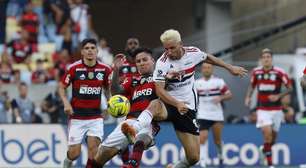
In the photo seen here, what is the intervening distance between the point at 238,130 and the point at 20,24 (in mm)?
7809

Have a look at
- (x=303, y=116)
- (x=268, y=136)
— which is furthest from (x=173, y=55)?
(x=303, y=116)

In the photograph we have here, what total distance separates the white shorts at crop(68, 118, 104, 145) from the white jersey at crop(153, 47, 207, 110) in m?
2.28

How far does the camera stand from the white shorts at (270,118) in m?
21.4

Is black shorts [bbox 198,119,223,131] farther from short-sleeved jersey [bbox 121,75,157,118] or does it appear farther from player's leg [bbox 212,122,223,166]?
short-sleeved jersey [bbox 121,75,157,118]

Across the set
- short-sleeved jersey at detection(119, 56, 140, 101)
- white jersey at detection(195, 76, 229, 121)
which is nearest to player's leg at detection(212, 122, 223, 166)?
white jersey at detection(195, 76, 229, 121)

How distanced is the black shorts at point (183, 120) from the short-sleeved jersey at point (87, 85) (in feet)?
7.22

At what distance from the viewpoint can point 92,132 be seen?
1706cm

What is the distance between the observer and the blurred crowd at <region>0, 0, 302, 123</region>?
24359 millimetres

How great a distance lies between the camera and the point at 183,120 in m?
15.3

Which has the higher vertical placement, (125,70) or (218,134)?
(125,70)

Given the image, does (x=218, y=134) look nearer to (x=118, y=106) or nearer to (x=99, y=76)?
(x=99, y=76)

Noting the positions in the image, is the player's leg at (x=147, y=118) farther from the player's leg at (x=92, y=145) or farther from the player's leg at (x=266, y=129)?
the player's leg at (x=266, y=129)

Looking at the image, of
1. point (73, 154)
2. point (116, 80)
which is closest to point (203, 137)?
point (116, 80)

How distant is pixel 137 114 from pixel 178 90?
110cm
